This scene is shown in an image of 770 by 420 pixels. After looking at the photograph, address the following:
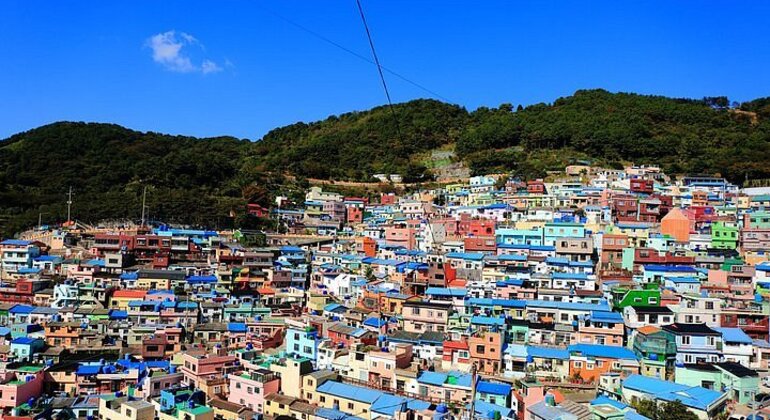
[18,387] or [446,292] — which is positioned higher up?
[446,292]

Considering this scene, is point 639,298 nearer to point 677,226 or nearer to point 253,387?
point 677,226

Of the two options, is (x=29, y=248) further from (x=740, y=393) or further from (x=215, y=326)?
(x=740, y=393)

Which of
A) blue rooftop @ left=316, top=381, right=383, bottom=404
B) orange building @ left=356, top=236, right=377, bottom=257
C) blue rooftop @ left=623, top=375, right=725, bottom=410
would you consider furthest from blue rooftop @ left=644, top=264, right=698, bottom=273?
orange building @ left=356, top=236, right=377, bottom=257

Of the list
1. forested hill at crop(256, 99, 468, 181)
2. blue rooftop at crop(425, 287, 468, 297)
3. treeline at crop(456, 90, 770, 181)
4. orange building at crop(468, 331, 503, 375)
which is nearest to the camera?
orange building at crop(468, 331, 503, 375)

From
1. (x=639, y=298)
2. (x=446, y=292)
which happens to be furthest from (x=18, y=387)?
(x=639, y=298)

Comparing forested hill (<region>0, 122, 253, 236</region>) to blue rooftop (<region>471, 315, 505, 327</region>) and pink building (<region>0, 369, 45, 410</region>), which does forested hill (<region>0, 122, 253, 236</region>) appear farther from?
blue rooftop (<region>471, 315, 505, 327</region>)

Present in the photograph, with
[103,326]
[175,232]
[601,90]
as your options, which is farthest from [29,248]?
[601,90]

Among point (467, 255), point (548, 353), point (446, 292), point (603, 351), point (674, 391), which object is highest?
point (467, 255)
